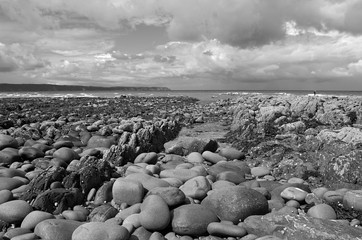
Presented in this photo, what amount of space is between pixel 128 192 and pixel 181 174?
170cm

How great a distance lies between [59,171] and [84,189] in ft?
2.39

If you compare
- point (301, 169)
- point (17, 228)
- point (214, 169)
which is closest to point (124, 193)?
point (17, 228)

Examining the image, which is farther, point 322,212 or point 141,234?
point 322,212

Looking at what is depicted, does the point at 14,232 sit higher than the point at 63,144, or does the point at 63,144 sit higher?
the point at 63,144

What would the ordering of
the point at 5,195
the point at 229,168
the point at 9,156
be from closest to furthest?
the point at 5,195 < the point at 229,168 < the point at 9,156

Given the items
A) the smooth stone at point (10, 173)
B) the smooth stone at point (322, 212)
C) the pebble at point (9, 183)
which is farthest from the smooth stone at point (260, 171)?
the smooth stone at point (10, 173)

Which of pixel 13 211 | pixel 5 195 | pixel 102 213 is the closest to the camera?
pixel 13 211

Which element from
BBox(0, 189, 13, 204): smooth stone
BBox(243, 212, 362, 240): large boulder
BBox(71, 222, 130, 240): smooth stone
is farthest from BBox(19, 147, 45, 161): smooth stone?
BBox(243, 212, 362, 240): large boulder

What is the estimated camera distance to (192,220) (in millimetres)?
5496

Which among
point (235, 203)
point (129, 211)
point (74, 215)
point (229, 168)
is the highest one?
point (235, 203)

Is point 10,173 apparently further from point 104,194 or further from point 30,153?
point 104,194

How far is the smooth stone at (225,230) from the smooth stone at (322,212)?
5.06 feet

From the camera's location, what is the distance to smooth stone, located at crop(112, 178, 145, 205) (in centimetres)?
649

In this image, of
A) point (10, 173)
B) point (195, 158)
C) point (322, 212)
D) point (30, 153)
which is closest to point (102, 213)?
point (10, 173)
